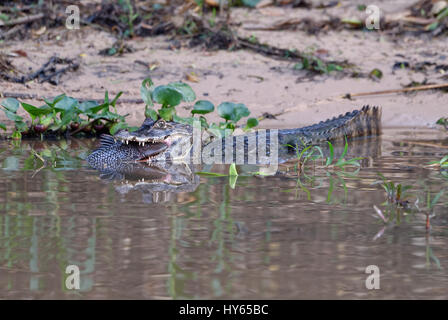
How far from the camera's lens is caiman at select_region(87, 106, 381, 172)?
511cm

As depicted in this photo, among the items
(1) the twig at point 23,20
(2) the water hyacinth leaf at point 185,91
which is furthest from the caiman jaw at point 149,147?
(1) the twig at point 23,20

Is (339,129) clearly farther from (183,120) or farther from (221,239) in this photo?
(221,239)

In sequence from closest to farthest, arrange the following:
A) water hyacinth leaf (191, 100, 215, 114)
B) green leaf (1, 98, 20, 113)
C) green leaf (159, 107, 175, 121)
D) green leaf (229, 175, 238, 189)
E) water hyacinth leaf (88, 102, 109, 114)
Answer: green leaf (229, 175, 238, 189) → green leaf (159, 107, 175, 121) → water hyacinth leaf (191, 100, 215, 114) → water hyacinth leaf (88, 102, 109, 114) → green leaf (1, 98, 20, 113)

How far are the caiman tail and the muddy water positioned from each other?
→ 1.58 metres

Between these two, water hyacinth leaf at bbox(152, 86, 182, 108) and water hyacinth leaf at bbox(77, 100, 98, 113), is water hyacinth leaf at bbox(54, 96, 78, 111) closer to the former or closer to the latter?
water hyacinth leaf at bbox(77, 100, 98, 113)

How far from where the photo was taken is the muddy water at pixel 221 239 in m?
2.29

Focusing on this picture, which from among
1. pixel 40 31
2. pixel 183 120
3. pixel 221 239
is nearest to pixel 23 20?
pixel 40 31

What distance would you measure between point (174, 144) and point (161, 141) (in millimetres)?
161

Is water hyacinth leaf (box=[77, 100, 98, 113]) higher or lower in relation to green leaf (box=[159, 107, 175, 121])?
higher

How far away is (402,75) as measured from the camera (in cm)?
820
